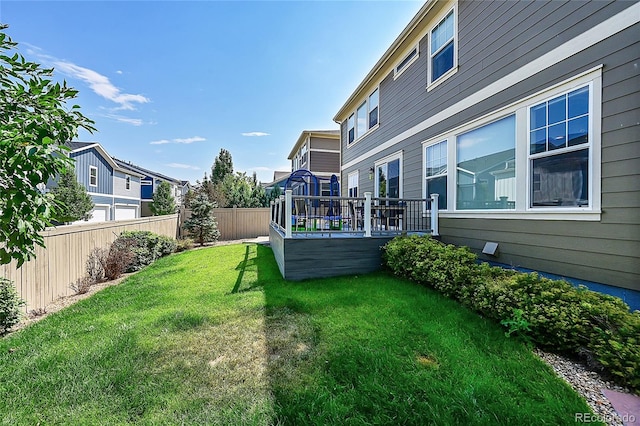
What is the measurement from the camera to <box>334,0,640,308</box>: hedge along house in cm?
328

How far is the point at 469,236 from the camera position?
559 centimetres

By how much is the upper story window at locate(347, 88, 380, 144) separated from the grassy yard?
737 cm

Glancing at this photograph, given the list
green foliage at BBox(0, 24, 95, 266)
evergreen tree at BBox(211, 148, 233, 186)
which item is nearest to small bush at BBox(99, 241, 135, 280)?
green foliage at BBox(0, 24, 95, 266)

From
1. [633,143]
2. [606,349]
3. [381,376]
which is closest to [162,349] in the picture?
[381,376]

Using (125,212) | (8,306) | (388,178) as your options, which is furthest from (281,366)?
(125,212)

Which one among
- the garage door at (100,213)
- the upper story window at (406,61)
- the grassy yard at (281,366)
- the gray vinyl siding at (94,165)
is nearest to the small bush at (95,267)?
the grassy yard at (281,366)

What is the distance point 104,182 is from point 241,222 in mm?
11731

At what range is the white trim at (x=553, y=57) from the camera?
3271 millimetres

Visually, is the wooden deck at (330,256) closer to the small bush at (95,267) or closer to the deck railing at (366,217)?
the deck railing at (366,217)

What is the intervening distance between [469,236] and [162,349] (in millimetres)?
5549

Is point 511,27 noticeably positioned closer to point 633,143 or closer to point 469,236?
point 633,143

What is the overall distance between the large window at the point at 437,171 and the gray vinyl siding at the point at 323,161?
13148mm

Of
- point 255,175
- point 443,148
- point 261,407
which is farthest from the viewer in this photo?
point 255,175

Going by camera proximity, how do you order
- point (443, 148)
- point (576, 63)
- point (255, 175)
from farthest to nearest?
point (255, 175), point (443, 148), point (576, 63)
